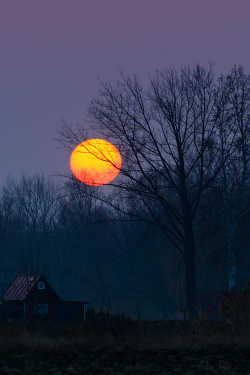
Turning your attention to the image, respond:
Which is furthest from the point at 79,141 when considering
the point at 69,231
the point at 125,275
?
the point at 69,231

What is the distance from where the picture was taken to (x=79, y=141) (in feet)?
73.7

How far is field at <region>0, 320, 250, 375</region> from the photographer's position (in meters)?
9.25

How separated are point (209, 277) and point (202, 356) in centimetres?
3379

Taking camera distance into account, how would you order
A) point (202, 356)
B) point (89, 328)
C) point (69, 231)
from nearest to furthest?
point (202, 356) < point (89, 328) < point (69, 231)

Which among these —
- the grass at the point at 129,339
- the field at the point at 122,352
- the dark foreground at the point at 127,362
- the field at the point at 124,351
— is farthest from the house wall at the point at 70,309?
the dark foreground at the point at 127,362

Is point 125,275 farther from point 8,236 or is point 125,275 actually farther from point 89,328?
point 89,328

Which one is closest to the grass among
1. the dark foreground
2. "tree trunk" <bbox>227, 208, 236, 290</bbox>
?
the dark foreground

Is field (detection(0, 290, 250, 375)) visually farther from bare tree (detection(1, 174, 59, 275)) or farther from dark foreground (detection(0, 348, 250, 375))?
bare tree (detection(1, 174, 59, 275))

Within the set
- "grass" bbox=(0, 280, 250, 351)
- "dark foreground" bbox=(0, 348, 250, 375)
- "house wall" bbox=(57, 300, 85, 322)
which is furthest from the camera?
"house wall" bbox=(57, 300, 85, 322)

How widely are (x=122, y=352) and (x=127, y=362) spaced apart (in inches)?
54.6

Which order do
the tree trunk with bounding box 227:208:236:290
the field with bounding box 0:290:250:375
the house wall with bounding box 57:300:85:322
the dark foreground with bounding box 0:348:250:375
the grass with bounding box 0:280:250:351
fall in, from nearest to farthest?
1. the dark foreground with bounding box 0:348:250:375
2. the field with bounding box 0:290:250:375
3. the grass with bounding box 0:280:250:351
4. the tree trunk with bounding box 227:208:236:290
5. the house wall with bounding box 57:300:85:322

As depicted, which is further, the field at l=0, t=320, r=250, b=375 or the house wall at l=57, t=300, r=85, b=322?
the house wall at l=57, t=300, r=85, b=322

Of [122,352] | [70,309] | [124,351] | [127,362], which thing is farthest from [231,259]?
[127,362]

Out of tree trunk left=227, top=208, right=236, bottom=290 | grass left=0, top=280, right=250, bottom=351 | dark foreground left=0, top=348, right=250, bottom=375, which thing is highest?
tree trunk left=227, top=208, right=236, bottom=290
